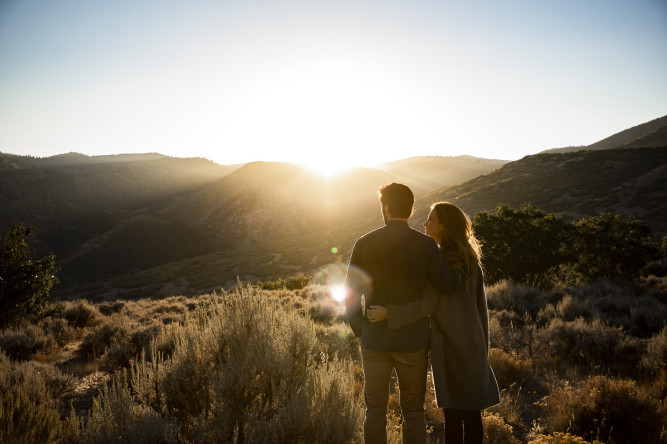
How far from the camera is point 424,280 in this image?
8.95ft

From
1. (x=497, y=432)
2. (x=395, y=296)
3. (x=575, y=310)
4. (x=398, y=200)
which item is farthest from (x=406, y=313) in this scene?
(x=575, y=310)

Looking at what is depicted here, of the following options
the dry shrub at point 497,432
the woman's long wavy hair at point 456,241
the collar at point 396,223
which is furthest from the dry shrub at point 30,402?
the dry shrub at point 497,432

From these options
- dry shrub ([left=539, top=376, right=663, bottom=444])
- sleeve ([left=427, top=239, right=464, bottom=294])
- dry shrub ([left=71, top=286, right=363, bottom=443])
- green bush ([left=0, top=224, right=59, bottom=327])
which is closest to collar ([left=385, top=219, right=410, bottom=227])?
sleeve ([left=427, top=239, right=464, bottom=294])

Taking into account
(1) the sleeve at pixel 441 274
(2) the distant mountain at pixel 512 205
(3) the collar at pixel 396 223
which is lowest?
(2) the distant mountain at pixel 512 205

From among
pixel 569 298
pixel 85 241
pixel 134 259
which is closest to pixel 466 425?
pixel 569 298

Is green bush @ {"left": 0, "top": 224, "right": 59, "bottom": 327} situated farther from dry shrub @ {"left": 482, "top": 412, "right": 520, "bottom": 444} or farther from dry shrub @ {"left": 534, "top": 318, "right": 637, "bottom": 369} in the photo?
dry shrub @ {"left": 534, "top": 318, "right": 637, "bottom": 369}

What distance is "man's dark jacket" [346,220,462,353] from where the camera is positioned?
2.66 metres

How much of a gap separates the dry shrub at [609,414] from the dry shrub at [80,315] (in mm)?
12774

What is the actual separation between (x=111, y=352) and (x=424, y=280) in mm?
6956

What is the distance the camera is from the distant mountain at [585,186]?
102 ft

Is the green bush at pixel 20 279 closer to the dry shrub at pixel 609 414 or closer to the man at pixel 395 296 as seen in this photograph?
the man at pixel 395 296

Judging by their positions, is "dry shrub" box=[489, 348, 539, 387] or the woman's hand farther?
"dry shrub" box=[489, 348, 539, 387]

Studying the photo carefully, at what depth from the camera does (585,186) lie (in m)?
40.6

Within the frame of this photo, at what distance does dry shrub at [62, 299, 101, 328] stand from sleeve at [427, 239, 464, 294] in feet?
39.8
